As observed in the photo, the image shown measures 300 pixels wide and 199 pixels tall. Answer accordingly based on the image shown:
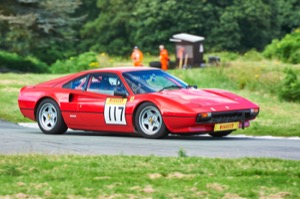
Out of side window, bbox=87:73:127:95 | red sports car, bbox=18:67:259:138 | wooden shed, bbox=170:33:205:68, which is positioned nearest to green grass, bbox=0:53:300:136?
red sports car, bbox=18:67:259:138

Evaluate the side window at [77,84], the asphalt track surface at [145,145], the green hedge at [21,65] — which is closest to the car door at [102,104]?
the side window at [77,84]

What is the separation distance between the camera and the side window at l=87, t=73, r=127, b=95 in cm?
1811

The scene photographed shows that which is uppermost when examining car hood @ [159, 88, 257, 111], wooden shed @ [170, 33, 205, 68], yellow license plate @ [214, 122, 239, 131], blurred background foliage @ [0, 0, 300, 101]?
blurred background foliage @ [0, 0, 300, 101]

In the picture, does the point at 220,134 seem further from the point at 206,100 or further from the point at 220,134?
the point at 206,100

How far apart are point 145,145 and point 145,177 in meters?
4.63

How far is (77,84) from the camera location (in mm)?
18750

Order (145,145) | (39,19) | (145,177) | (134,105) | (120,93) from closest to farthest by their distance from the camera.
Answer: (145,177) < (145,145) < (134,105) < (120,93) < (39,19)

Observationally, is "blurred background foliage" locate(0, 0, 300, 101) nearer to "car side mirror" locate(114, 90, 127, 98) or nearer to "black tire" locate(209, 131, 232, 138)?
"black tire" locate(209, 131, 232, 138)

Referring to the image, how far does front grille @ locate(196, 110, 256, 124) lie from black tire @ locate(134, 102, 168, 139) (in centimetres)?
71

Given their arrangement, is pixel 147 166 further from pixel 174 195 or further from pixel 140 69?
pixel 140 69

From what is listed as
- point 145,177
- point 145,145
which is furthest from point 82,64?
point 145,177

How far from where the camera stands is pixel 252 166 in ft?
39.0

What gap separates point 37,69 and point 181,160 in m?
33.8

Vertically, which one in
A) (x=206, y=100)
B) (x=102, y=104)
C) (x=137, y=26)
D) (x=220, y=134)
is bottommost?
(x=220, y=134)
